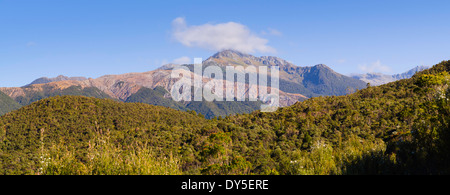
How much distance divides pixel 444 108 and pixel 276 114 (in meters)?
44.8

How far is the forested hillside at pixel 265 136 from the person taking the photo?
8.25m

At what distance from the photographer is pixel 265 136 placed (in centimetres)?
4112

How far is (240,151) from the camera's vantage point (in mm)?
35688

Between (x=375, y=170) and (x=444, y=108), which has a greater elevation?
(x=444, y=108)

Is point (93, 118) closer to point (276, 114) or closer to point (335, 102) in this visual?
point (276, 114)

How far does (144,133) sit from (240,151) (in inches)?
1212

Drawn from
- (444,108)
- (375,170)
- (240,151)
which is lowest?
(240,151)

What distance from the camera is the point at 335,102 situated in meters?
52.7

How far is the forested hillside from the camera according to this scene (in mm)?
8250
